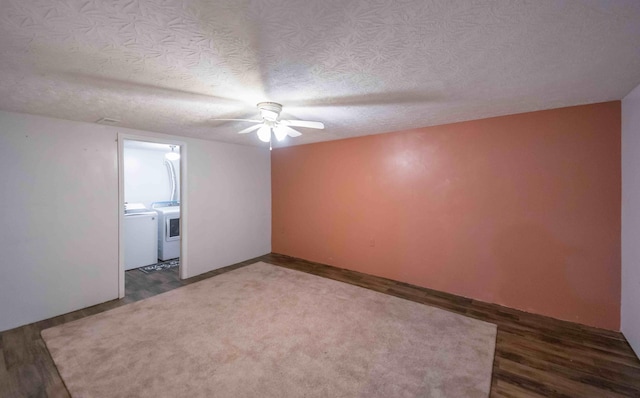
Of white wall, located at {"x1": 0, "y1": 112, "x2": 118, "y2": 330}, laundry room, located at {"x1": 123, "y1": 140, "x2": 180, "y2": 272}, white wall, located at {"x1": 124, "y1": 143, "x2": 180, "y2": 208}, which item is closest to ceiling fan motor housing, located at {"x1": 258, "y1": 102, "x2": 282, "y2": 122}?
white wall, located at {"x1": 0, "y1": 112, "x2": 118, "y2": 330}

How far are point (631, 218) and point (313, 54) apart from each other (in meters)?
3.05

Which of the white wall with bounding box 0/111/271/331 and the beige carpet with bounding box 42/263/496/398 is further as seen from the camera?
the white wall with bounding box 0/111/271/331

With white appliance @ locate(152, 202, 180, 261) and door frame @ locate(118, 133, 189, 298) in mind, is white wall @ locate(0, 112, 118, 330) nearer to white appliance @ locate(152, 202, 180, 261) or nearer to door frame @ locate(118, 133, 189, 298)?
door frame @ locate(118, 133, 189, 298)

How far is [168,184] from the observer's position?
20.7 feet

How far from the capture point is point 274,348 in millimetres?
2225

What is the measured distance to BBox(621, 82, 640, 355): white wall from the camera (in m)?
2.10

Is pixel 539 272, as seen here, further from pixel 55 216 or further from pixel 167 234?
pixel 167 234

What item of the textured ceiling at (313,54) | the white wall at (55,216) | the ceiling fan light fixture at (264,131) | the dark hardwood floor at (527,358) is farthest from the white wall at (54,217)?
the ceiling fan light fixture at (264,131)

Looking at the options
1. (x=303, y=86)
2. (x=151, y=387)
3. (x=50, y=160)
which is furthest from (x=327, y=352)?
(x=50, y=160)

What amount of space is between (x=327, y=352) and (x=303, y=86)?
2219 mm

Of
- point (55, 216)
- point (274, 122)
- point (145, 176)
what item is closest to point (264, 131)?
point (274, 122)

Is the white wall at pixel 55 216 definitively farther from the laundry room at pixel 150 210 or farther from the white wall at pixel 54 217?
the laundry room at pixel 150 210

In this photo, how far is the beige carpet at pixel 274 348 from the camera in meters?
1.81

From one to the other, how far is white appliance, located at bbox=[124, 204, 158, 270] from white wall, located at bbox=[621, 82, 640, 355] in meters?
6.18
